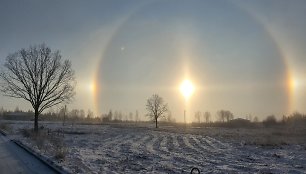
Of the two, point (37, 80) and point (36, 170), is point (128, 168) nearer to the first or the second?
point (36, 170)

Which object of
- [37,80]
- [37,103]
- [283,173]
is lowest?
[283,173]

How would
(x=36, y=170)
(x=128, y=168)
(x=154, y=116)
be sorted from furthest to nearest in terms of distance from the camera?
(x=154, y=116) < (x=128, y=168) < (x=36, y=170)

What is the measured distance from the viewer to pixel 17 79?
49969 mm

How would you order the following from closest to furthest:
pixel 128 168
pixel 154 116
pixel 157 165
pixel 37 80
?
pixel 128 168 → pixel 157 165 → pixel 37 80 → pixel 154 116

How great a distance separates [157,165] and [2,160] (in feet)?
25.8

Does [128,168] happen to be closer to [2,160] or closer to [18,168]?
[18,168]

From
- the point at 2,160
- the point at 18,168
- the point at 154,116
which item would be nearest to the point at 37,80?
the point at 2,160

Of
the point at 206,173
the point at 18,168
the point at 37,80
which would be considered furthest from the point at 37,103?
the point at 206,173

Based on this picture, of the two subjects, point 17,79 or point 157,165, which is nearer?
point 157,165

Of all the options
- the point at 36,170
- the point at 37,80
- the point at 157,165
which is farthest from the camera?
the point at 37,80

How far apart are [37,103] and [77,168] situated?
35.8m

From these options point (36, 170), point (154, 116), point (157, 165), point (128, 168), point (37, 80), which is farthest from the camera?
point (154, 116)

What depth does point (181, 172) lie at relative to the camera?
51.1 ft

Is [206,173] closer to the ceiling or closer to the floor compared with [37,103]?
closer to the floor
